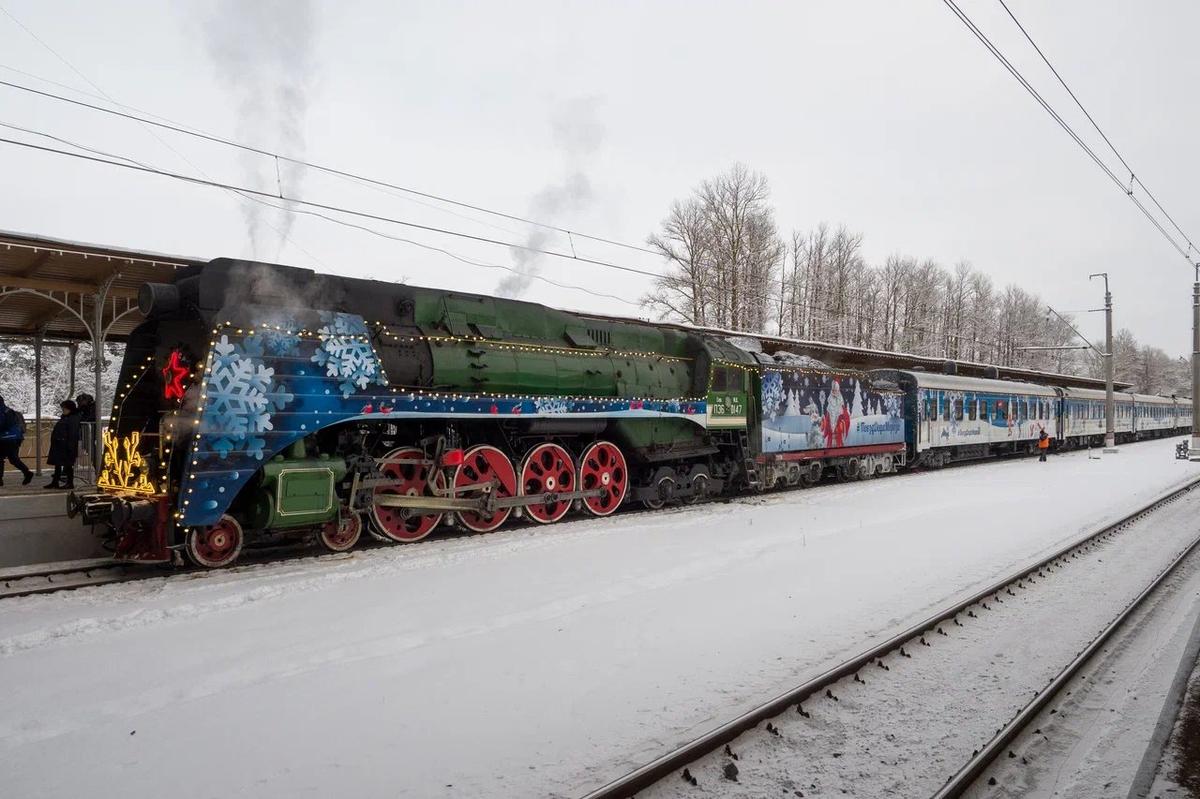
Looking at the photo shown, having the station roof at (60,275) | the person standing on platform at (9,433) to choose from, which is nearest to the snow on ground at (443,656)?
the station roof at (60,275)

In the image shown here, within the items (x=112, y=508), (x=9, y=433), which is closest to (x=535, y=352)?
(x=112, y=508)

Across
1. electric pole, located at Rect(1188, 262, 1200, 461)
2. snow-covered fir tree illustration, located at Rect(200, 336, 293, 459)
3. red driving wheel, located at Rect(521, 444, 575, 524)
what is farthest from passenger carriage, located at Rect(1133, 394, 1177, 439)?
snow-covered fir tree illustration, located at Rect(200, 336, 293, 459)

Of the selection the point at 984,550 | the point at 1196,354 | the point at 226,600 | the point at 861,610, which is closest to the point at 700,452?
the point at 984,550

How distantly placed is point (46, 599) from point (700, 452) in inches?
374

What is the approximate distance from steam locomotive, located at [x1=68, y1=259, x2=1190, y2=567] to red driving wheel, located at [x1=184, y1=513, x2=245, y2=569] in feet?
0.05

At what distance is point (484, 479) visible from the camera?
9711 mm

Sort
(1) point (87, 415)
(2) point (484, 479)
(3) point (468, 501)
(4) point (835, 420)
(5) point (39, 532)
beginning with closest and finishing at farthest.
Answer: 1. (5) point (39, 532)
2. (3) point (468, 501)
3. (2) point (484, 479)
4. (1) point (87, 415)
5. (4) point (835, 420)

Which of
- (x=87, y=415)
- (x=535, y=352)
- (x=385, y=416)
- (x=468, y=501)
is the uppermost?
(x=535, y=352)

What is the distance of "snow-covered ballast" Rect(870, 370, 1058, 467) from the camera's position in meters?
20.8

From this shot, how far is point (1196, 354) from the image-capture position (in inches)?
1109

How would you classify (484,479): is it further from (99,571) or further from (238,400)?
(99,571)

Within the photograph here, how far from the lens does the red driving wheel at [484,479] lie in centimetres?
949

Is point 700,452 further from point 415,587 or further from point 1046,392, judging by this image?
point 1046,392

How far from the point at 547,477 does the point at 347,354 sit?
11.9ft
